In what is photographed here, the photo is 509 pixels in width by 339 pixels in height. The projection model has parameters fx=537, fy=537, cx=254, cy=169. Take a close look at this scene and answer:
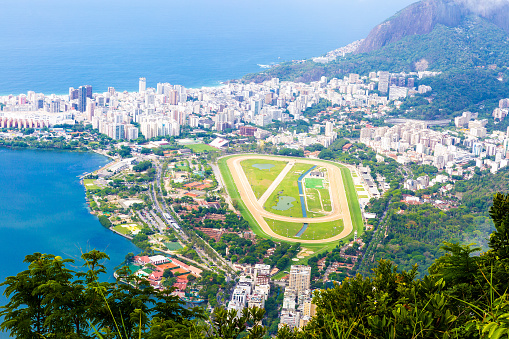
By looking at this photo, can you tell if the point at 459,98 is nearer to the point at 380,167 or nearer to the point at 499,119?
the point at 499,119

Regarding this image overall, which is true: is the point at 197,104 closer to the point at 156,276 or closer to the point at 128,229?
the point at 128,229

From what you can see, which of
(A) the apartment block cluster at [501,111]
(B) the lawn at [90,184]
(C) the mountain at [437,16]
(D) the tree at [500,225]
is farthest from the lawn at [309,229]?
(C) the mountain at [437,16]

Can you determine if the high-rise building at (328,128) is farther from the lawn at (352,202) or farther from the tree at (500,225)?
the tree at (500,225)

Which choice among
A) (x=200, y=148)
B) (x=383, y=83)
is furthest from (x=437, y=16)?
(x=200, y=148)

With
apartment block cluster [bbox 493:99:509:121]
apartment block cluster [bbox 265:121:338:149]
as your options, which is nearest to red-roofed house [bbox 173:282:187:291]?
apartment block cluster [bbox 265:121:338:149]

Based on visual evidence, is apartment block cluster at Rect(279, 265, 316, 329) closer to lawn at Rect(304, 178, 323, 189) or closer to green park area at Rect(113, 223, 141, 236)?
green park area at Rect(113, 223, 141, 236)

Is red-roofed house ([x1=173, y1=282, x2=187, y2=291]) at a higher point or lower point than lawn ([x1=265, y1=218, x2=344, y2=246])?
lower
